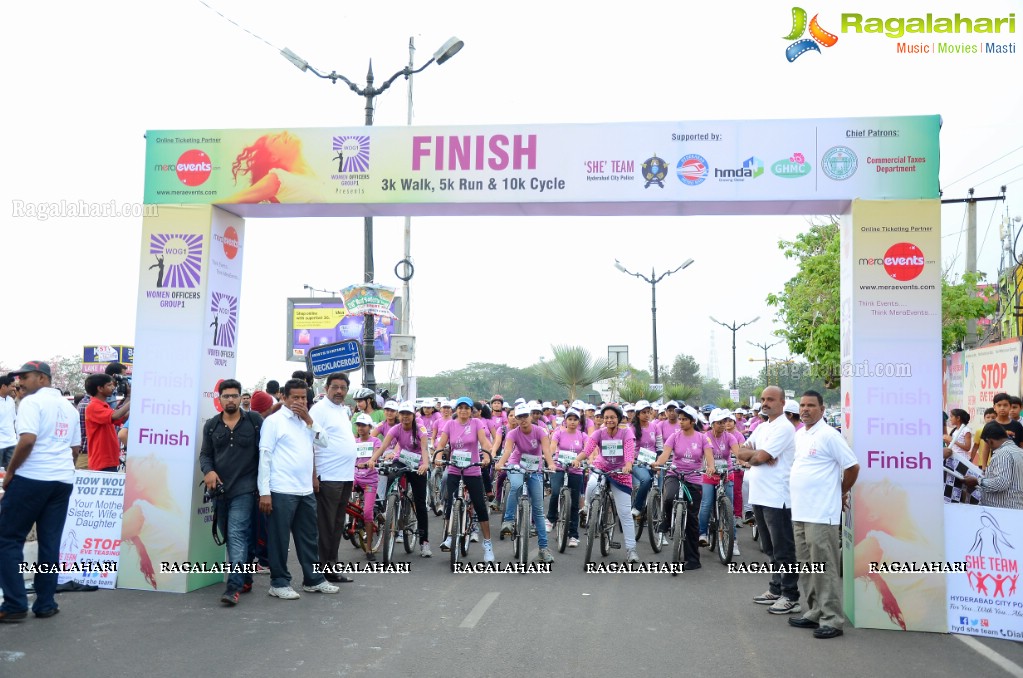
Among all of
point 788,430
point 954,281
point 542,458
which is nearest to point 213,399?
point 542,458

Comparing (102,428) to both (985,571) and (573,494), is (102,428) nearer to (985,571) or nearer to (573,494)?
(573,494)

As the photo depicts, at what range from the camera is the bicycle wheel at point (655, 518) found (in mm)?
11603

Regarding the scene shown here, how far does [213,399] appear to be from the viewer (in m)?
9.05

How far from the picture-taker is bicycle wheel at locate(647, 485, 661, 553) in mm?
11603

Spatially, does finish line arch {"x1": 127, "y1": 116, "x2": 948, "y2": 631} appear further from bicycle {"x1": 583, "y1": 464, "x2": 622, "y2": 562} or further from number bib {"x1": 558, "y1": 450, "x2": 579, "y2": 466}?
number bib {"x1": 558, "y1": 450, "x2": 579, "y2": 466}

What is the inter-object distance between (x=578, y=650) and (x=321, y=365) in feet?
22.6

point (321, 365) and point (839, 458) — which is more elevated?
point (321, 365)

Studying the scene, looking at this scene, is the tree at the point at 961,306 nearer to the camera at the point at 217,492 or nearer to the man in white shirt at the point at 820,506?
the man in white shirt at the point at 820,506

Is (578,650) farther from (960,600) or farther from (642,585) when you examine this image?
(960,600)

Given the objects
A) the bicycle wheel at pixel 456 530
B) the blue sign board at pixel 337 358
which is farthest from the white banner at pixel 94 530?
the blue sign board at pixel 337 358

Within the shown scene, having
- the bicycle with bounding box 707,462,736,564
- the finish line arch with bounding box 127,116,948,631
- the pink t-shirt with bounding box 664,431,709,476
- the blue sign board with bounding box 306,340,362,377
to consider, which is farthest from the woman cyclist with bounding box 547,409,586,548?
the finish line arch with bounding box 127,116,948,631

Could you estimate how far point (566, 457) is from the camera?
11.7 meters

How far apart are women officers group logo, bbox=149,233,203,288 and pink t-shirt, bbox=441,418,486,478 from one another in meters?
3.64

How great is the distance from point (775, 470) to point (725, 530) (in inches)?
112
